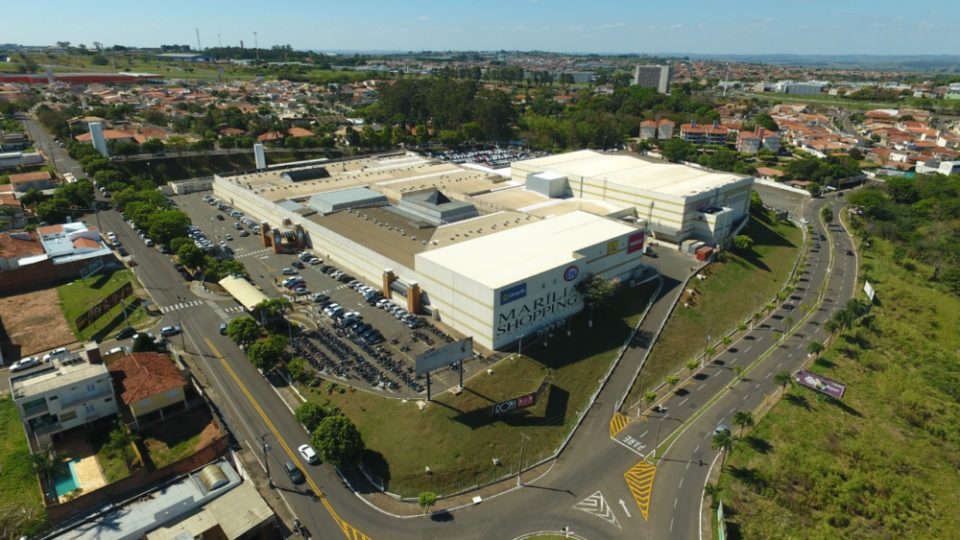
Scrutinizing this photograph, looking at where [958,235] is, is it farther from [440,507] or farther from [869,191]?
[440,507]

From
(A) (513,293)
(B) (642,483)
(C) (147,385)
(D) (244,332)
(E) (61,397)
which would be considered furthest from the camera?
(A) (513,293)

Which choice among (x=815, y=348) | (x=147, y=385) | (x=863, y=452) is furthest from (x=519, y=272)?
(x=147, y=385)

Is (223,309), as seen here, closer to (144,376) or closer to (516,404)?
(144,376)

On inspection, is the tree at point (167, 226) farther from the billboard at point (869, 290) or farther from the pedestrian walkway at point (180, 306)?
the billboard at point (869, 290)

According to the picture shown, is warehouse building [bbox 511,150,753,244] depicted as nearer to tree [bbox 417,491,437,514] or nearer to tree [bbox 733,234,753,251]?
tree [bbox 733,234,753,251]

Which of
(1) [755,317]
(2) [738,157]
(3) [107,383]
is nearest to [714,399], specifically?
(1) [755,317]

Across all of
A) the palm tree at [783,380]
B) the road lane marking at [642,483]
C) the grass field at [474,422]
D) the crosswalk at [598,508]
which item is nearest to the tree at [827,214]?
the palm tree at [783,380]

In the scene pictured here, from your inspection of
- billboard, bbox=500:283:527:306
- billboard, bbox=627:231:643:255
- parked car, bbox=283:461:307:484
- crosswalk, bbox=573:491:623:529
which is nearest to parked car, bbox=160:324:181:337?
parked car, bbox=283:461:307:484
